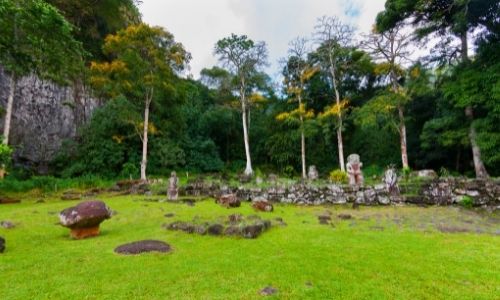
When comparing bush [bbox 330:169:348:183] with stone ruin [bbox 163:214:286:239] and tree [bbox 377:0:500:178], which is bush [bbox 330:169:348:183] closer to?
tree [bbox 377:0:500:178]

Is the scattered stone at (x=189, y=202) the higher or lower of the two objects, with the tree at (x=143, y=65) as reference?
lower

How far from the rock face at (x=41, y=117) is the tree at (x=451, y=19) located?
21.6 m

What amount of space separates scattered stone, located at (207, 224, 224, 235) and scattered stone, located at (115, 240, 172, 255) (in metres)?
1.18

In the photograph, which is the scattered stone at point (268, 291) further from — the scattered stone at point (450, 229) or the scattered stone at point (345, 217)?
the scattered stone at point (345, 217)

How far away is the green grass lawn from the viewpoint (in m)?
3.89

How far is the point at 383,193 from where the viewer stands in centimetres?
1175

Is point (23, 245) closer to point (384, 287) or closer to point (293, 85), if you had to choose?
point (384, 287)

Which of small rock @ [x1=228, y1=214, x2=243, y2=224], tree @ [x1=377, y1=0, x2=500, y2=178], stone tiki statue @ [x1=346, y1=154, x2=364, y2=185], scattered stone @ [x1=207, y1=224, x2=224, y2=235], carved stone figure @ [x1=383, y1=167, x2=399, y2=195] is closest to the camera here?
scattered stone @ [x1=207, y1=224, x2=224, y2=235]

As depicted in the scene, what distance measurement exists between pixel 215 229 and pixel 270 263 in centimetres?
235

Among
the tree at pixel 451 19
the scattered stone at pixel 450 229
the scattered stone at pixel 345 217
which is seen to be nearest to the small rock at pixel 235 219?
the scattered stone at pixel 345 217

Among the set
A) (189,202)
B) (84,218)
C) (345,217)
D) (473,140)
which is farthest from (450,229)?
(473,140)

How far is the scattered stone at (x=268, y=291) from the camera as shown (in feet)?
12.5

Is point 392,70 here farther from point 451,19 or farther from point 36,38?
point 36,38

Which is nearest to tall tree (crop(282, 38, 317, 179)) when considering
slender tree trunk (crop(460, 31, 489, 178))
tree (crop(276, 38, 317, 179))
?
tree (crop(276, 38, 317, 179))
